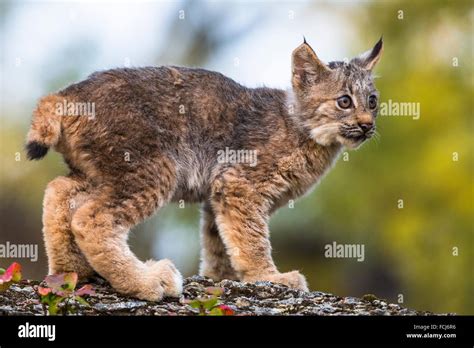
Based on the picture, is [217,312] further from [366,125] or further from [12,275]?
[366,125]

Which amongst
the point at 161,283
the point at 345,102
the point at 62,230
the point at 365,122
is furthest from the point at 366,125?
the point at 62,230

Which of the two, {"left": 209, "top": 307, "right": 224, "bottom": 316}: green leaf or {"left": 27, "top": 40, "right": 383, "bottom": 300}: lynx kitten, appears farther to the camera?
{"left": 27, "top": 40, "right": 383, "bottom": 300}: lynx kitten

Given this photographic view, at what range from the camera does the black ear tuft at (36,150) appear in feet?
24.6

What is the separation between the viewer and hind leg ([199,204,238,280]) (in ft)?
28.6

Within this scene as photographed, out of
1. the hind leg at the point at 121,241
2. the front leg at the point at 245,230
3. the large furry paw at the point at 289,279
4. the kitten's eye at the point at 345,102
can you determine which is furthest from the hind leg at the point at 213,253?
the kitten's eye at the point at 345,102

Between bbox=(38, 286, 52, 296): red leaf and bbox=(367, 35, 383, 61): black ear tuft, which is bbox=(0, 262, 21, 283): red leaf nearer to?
bbox=(38, 286, 52, 296): red leaf

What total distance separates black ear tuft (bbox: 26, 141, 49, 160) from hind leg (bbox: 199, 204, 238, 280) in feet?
5.88

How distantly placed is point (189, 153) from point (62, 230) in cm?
136

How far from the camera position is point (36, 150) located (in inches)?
296

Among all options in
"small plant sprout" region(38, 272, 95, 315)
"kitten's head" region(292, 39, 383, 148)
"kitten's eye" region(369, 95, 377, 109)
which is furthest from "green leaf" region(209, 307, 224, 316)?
"kitten's eye" region(369, 95, 377, 109)

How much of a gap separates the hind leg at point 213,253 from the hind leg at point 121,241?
119 cm
